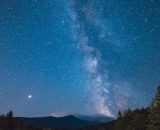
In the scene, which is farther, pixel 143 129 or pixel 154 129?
pixel 143 129

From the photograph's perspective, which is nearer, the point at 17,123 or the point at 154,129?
the point at 154,129

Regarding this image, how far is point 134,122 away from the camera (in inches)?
3597

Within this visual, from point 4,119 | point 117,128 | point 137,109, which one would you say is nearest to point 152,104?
point 117,128

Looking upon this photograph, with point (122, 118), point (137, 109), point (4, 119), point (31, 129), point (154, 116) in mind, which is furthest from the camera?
point (31, 129)

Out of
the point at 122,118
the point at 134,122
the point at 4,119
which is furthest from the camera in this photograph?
the point at 4,119

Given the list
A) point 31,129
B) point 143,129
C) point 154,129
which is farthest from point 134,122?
point 31,129

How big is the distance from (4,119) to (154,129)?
322 feet

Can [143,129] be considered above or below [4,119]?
below

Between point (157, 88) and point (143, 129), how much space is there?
44.0m

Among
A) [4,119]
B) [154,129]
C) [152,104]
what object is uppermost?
[4,119]

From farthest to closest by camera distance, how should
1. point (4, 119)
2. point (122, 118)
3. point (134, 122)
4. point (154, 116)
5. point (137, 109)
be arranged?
point (4, 119) < point (137, 109) < point (122, 118) < point (134, 122) < point (154, 116)

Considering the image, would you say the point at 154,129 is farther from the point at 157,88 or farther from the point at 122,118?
the point at 122,118

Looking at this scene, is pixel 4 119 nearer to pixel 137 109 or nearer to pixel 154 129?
pixel 137 109

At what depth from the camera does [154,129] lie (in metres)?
51.7
